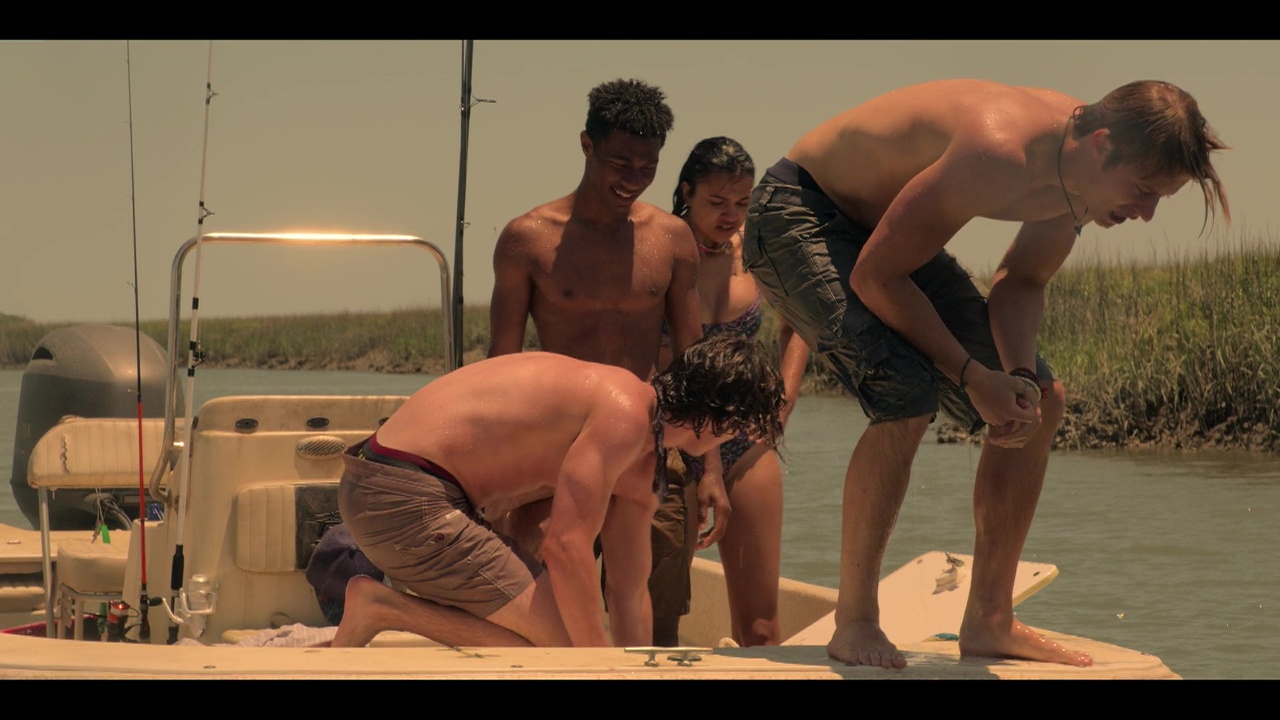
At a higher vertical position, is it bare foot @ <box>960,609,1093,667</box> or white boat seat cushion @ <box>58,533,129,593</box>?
bare foot @ <box>960,609,1093,667</box>

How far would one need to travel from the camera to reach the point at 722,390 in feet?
12.0

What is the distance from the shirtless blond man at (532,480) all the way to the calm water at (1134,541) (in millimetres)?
4796

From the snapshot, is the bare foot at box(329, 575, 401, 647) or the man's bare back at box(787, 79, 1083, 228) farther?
the bare foot at box(329, 575, 401, 647)

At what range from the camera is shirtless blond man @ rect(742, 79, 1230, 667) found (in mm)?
3213

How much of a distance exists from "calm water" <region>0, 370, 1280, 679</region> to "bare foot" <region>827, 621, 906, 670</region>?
16.0 feet

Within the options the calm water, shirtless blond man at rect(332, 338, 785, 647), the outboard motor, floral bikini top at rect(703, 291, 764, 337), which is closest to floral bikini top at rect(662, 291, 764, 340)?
floral bikini top at rect(703, 291, 764, 337)

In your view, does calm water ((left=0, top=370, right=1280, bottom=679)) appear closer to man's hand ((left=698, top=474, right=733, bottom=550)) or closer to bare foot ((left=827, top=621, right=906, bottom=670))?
man's hand ((left=698, top=474, right=733, bottom=550))

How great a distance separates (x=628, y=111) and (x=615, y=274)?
1.62ft

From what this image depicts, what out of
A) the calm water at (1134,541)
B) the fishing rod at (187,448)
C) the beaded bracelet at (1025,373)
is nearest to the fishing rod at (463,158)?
the fishing rod at (187,448)

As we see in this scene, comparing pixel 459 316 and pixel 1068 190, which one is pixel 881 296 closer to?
pixel 1068 190

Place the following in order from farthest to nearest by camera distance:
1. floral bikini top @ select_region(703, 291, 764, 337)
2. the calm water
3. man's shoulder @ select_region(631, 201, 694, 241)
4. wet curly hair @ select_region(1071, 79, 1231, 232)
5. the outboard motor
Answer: the calm water
the outboard motor
floral bikini top @ select_region(703, 291, 764, 337)
man's shoulder @ select_region(631, 201, 694, 241)
wet curly hair @ select_region(1071, 79, 1231, 232)

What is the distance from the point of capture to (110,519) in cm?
755
